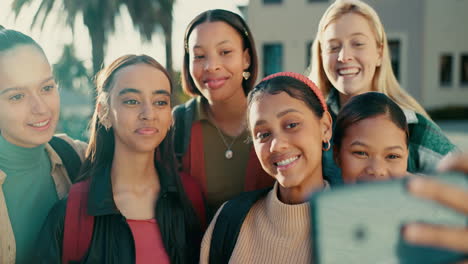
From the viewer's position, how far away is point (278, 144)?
1.90 metres

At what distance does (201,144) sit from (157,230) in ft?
2.76

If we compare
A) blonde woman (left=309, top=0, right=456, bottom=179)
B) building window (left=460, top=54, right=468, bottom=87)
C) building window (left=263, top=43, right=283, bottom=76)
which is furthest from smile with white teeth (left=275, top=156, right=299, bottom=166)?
building window (left=460, top=54, right=468, bottom=87)

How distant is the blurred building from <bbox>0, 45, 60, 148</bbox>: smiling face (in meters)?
17.4

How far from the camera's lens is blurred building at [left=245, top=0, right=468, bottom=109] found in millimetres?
20109

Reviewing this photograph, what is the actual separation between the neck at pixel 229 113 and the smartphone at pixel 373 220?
2163 mm

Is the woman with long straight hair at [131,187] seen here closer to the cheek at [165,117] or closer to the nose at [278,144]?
the cheek at [165,117]

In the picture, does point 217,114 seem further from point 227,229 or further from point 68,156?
point 227,229

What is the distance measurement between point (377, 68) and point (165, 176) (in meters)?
1.59

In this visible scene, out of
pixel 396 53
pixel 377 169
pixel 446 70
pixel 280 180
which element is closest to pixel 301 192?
pixel 280 180

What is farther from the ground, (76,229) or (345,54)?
(345,54)

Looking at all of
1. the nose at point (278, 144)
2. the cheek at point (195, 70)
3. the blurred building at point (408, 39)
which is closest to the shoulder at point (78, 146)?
the cheek at point (195, 70)

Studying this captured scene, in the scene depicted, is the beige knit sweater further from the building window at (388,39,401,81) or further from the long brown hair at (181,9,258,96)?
the building window at (388,39,401,81)

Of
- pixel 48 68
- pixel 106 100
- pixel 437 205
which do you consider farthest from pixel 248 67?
pixel 437 205

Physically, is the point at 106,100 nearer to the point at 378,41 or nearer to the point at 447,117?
the point at 378,41
